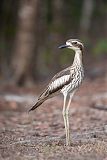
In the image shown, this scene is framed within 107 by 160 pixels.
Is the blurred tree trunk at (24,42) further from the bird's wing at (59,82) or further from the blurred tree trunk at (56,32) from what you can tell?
the bird's wing at (59,82)

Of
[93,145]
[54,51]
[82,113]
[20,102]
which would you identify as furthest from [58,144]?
[54,51]

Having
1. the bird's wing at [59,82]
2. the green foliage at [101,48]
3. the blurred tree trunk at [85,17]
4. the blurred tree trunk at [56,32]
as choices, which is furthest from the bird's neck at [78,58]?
the blurred tree trunk at [85,17]

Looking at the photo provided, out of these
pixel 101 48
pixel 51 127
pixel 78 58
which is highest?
pixel 101 48

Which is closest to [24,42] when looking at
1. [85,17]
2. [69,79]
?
[69,79]

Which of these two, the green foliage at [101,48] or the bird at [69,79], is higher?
the green foliage at [101,48]

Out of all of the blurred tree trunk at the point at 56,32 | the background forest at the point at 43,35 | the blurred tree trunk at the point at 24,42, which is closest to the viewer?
the blurred tree trunk at the point at 24,42

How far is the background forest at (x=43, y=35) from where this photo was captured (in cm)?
2184

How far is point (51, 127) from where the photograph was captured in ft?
39.3

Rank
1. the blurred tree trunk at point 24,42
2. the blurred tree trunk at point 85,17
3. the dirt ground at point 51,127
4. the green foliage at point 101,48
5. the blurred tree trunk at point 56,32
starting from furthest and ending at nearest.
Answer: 1. the blurred tree trunk at point 85,17
2. the green foliage at point 101,48
3. the blurred tree trunk at point 56,32
4. the blurred tree trunk at point 24,42
5. the dirt ground at point 51,127

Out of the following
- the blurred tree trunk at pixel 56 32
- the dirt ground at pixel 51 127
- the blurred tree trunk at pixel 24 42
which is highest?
the blurred tree trunk at pixel 56 32

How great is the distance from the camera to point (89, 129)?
37.1 ft

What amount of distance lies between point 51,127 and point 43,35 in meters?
17.9

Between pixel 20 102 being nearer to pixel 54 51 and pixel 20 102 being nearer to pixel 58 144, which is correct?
pixel 58 144

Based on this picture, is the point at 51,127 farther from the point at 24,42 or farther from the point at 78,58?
the point at 24,42
